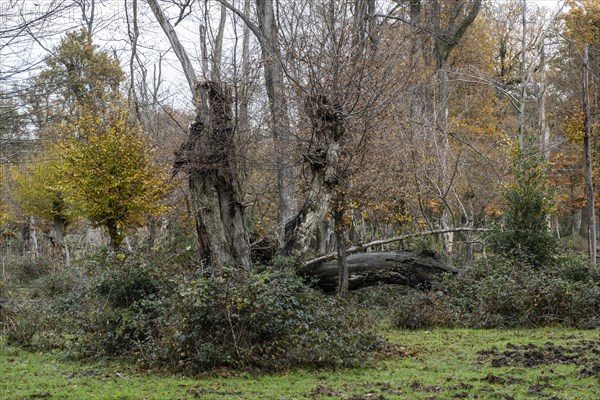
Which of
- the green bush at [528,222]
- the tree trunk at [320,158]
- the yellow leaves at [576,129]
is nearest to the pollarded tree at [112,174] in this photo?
the tree trunk at [320,158]

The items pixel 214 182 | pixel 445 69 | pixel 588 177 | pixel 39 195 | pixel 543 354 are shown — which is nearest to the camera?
pixel 543 354

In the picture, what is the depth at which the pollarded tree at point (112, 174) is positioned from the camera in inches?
749

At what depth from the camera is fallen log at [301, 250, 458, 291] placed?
15.7 m

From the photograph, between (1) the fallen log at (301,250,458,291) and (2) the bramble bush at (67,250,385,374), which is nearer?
(2) the bramble bush at (67,250,385,374)

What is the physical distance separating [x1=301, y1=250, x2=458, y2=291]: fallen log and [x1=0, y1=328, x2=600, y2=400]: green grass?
5428 millimetres

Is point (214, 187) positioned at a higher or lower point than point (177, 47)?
lower

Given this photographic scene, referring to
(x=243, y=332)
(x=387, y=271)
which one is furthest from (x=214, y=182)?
(x=387, y=271)

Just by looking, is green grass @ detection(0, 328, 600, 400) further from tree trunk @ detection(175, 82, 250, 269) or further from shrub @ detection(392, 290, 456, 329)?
tree trunk @ detection(175, 82, 250, 269)

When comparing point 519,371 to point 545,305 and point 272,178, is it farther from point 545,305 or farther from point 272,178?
point 272,178

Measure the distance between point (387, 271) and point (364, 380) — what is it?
303 inches

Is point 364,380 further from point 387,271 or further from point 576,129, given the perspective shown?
point 576,129

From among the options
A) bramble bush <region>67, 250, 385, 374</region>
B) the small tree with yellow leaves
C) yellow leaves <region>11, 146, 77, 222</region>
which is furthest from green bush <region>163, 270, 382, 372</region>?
yellow leaves <region>11, 146, 77, 222</region>

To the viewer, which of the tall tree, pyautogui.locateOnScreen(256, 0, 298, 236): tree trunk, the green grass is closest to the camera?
the green grass

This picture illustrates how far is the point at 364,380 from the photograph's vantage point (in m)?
8.22
